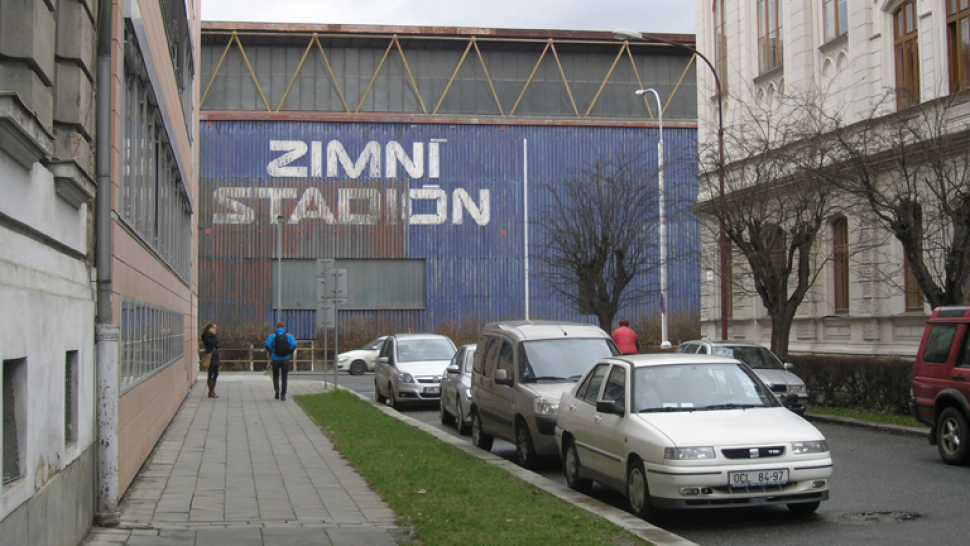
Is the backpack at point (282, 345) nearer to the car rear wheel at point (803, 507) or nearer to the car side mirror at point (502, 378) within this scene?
the car side mirror at point (502, 378)

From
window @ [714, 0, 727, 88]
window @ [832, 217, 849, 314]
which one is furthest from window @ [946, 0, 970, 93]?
window @ [714, 0, 727, 88]

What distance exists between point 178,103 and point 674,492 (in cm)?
1468

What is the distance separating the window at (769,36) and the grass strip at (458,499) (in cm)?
1965

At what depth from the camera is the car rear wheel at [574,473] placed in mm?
10617

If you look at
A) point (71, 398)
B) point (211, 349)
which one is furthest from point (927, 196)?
point (71, 398)

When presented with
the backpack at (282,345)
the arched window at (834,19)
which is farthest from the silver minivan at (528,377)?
the arched window at (834,19)

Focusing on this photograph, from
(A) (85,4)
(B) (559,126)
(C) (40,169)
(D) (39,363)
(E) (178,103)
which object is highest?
(B) (559,126)

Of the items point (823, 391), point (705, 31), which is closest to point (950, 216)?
→ point (823, 391)

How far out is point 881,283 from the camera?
81.9ft

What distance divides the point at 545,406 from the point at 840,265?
17.9 meters

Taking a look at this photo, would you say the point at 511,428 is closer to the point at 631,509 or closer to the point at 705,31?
the point at 631,509

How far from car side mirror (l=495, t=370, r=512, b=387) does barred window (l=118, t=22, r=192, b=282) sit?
15.4ft

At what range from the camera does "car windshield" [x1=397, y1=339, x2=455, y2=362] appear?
2331 cm

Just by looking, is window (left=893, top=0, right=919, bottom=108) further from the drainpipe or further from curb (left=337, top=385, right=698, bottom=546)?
the drainpipe
